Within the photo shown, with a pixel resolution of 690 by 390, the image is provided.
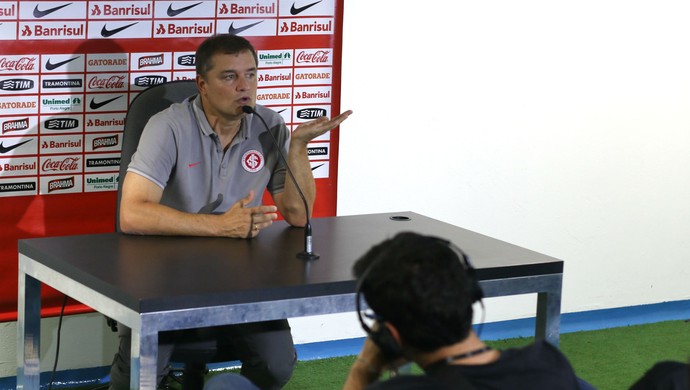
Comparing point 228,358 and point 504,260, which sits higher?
point 504,260

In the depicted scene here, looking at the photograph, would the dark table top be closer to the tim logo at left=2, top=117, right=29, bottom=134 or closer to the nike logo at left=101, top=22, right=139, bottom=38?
the tim logo at left=2, top=117, right=29, bottom=134

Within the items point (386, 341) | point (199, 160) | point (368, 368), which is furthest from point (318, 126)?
point (386, 341)

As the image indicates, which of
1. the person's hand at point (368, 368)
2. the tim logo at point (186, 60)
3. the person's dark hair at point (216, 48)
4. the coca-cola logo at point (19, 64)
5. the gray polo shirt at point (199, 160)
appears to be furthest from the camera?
the tim logo at point (186, 60)

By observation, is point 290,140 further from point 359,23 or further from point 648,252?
point 648,252

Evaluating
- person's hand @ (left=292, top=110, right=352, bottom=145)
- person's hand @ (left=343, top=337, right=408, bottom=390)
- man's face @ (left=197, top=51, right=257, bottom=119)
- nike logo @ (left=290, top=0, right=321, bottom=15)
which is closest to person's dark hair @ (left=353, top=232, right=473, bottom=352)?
person's hand @ (left=343, top=337, right=408, bottom=390)

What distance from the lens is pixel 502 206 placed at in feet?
13.0

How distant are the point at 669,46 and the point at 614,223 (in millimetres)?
751

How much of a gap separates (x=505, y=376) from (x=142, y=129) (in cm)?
161

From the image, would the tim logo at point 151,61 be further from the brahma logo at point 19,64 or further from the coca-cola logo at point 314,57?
the coca-cola logo at point 314,57

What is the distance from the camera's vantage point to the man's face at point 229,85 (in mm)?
2771

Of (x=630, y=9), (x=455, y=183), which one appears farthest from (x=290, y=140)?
(x=630, y=9)

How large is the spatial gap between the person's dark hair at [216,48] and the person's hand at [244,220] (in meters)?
0.46

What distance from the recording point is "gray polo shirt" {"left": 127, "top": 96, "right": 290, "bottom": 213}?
2693 millimetres

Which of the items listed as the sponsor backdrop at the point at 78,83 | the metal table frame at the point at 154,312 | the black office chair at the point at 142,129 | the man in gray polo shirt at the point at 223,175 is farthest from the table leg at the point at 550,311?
the sponsor backdrop at the point at 78,83
